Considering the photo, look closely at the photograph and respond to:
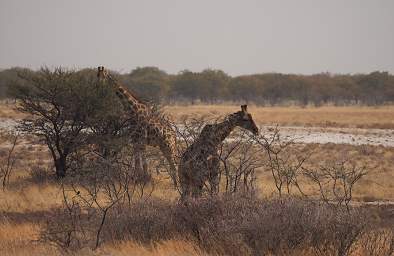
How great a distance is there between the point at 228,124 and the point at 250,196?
2.98 metres

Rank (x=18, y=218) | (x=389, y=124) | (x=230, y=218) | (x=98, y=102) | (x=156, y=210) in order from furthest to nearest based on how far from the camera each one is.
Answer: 1. (x=389, y=124)
2. (x=98, y=102)
3. (x=18, y=218)
4. (x=156, y=210)
5. (x=230, y=218)

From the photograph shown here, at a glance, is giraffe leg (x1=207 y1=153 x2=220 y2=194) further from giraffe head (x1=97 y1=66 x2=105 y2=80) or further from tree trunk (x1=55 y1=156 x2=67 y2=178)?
giraffe head (x1=97 y1=66 x2=105 y2=80)

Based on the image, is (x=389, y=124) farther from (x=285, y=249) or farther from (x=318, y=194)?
(x=285, y=249)

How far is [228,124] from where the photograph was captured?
11820 millimetres

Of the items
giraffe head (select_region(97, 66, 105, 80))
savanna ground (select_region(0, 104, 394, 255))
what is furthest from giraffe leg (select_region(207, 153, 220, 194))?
giraffe head (select_region(97, 66, 105, 80))

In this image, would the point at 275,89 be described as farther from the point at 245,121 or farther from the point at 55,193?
the point at 245,121

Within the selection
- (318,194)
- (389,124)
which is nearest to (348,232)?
(318,194)

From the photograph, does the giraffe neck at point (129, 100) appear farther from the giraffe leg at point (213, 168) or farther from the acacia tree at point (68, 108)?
the giraffe leg at point (213, 168)

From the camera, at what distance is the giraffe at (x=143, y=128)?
612 inches

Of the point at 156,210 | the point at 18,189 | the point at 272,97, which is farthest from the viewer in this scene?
the point at 272,97

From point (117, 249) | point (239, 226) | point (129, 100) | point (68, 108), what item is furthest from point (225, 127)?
point (68, 108)

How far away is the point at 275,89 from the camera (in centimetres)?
7894

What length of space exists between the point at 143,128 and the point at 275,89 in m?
64.2

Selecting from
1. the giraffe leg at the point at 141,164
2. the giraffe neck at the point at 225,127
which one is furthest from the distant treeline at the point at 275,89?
the giraffe neck at the point at 225,127
